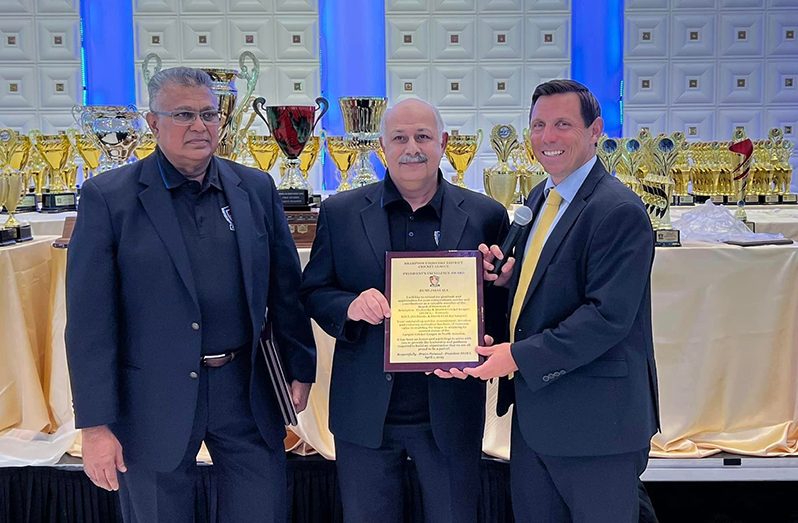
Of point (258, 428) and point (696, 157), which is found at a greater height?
point (696, 157)

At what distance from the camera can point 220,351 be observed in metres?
2.12

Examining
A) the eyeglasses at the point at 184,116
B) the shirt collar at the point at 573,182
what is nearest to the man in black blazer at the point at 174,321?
the eyeglasses at the point at 184,116

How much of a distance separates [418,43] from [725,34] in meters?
2.97

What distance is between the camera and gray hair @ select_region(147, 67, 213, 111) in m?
2.01

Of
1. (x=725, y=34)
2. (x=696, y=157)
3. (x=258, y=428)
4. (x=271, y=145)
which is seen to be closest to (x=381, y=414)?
(x=258, y=428)

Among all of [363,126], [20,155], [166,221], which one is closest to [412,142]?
[166,221]

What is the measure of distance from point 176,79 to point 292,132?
1.13m

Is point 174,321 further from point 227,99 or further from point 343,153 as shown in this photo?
point 343,153

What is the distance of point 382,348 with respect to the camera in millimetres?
2195

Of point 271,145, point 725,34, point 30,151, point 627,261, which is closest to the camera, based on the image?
point 627,261

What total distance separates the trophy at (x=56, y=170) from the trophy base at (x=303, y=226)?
171cm

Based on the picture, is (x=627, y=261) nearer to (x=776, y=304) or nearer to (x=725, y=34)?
(x=776, y=304)

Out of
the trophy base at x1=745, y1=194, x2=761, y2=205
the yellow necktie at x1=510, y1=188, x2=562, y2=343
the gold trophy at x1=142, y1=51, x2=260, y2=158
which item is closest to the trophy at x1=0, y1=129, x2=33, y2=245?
the gold trophy at x1=142, y1=51, x2=260, y2=158

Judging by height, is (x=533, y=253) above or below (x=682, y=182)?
below
